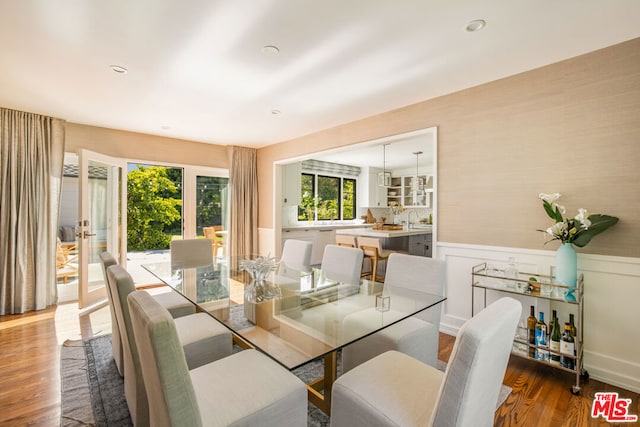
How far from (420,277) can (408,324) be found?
1.16ft

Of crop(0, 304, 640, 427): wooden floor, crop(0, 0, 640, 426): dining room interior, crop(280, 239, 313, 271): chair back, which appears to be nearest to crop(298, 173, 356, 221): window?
crop(0, 0, 640, 426): dining room interior

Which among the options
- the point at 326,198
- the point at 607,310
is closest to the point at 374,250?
the point at 607,310

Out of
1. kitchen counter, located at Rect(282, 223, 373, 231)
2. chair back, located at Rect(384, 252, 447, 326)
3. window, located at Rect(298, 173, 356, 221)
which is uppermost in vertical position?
window, located at Rect(298, 173, 356, 221)

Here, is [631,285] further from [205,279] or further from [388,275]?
[205,279]

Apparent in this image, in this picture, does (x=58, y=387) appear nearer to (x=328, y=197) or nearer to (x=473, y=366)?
(x=473, y=366)

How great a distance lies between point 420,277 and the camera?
7.11 ft

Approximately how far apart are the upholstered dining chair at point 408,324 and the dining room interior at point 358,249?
0.01 m

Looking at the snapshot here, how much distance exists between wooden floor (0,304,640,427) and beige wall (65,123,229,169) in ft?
8.09

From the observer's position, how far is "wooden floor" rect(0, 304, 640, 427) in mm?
1810

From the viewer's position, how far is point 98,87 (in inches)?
114

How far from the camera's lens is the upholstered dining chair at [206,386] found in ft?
2.92

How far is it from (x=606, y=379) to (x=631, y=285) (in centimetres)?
72

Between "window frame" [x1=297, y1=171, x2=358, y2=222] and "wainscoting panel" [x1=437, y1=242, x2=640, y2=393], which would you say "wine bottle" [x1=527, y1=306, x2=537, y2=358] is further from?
"window frame" [x1=297, y1=171, x2=358, y2=222]

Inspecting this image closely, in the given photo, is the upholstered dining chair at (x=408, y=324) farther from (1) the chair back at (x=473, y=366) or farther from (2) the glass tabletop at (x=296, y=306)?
(1) the chair back at (x=473, y=366)
